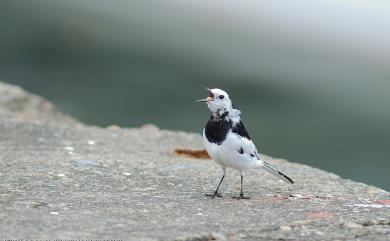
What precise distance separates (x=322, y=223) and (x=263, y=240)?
49 centimetres

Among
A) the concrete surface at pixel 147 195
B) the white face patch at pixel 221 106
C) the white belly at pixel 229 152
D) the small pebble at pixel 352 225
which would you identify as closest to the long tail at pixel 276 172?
the concrete surface at pixel 147 195

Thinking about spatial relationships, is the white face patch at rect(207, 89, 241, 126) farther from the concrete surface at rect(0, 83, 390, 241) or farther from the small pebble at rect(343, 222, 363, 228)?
the small pebble at rect(343, 222, 363, 228)

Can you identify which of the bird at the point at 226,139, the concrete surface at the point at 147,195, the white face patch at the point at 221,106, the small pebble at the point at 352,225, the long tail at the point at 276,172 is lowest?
the concrete surface at the point at 147,195

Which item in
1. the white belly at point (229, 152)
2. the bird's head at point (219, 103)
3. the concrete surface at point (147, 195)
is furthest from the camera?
the bird's head at point (219, 103)

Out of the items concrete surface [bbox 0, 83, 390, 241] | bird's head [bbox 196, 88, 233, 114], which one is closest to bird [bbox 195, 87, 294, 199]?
bird's head [bbox 196, 88, 233, 114]

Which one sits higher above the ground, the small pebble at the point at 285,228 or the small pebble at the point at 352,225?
the small pebble at the point at 352,225

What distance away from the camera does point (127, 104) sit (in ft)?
34.3

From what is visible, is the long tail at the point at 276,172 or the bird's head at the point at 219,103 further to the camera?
the long tail at the point at 276,172

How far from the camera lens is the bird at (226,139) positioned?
211 inches

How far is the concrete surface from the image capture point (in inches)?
167

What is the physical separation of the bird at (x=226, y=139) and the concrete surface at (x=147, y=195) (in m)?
0.24

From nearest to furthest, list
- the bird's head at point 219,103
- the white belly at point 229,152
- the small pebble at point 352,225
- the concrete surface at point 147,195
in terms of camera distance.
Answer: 1. the concrete surface at point 147,195
2. the small pebble at point 352,225
3. the white belly at point 229,152
4. the bird's head at point 219,103

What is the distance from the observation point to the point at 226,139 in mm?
5379

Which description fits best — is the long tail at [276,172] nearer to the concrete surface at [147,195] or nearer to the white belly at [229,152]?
the concrete surface at [147,195]
